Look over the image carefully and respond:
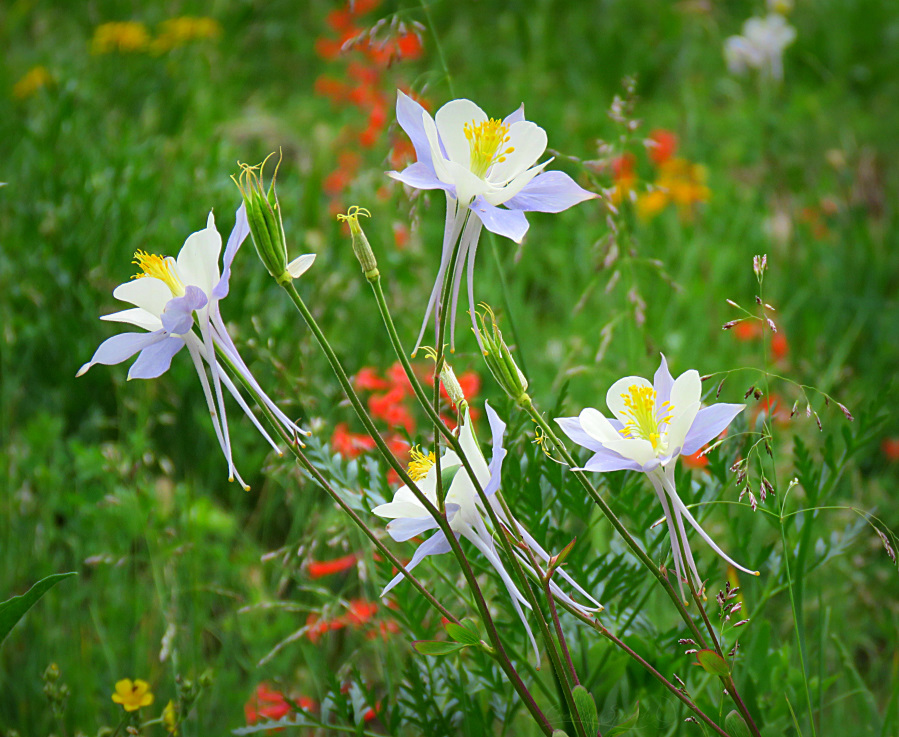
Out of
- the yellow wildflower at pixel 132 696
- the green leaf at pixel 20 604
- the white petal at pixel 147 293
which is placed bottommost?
the yellow wildflower at pixel 132 696

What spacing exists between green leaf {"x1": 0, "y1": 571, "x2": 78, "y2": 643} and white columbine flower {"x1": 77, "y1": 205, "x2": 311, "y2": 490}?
20 centimetres

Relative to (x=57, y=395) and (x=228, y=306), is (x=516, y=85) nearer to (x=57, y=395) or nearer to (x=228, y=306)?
(x=228, y=306)

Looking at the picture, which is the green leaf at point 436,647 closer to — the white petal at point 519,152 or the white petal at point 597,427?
the white petal at point 597,427

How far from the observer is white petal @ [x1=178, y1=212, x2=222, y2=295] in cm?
A: 61

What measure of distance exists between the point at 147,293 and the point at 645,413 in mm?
399

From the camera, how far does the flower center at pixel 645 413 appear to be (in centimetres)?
64

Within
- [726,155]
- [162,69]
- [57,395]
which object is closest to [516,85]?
[726,155]

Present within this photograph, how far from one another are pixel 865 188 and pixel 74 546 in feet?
7.77

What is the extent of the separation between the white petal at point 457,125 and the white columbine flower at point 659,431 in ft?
0.74

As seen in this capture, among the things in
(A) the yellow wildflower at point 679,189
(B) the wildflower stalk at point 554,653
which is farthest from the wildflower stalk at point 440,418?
(A) the yellow wildflower at point 679,189

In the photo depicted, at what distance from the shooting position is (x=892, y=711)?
32.8 inches

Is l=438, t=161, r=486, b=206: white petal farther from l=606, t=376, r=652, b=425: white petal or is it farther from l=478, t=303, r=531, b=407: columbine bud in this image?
l=606, t=376, r=652, b=425: white petal

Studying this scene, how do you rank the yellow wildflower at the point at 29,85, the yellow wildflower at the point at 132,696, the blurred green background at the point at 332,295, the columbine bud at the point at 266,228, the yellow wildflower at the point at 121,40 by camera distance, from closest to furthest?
the columbine bud at the point at 266,228
the yellow wildflower at the point at 132,696
the blurred green background at the point at 332,295
the yellow wildflower at the point at 29,85
the yellow wildflower at the point at 121,40

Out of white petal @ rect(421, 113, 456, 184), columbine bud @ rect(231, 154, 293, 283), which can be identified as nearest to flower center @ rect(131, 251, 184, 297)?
columbine bud @ rect(231, 154, 293, 283)
